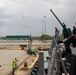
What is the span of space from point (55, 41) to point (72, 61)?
94 cm

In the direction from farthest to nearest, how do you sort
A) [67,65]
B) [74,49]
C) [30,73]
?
[30,73] < [74,49] < [67,65]

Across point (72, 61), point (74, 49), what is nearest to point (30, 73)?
point (74, 49)

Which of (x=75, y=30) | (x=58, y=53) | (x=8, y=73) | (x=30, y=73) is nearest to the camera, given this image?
(x=58, y=53)

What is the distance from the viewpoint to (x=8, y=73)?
27578 mm

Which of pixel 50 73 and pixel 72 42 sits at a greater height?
pixel 72 42

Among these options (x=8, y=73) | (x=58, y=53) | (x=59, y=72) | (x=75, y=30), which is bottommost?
(x=8, y=73)

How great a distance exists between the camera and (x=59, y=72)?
6.21m

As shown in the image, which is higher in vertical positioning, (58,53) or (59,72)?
(58,53)

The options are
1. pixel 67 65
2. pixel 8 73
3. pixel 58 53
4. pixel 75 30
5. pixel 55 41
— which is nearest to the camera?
pixel 58 53

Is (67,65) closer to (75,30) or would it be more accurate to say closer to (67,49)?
(67,49)

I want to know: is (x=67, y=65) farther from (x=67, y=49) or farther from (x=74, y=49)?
(x=74, y=49)

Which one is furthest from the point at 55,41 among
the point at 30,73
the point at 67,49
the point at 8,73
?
the point at 8,73

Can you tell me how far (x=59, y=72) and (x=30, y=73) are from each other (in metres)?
18.3

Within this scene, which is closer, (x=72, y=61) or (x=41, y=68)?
(x=41, y=68)
